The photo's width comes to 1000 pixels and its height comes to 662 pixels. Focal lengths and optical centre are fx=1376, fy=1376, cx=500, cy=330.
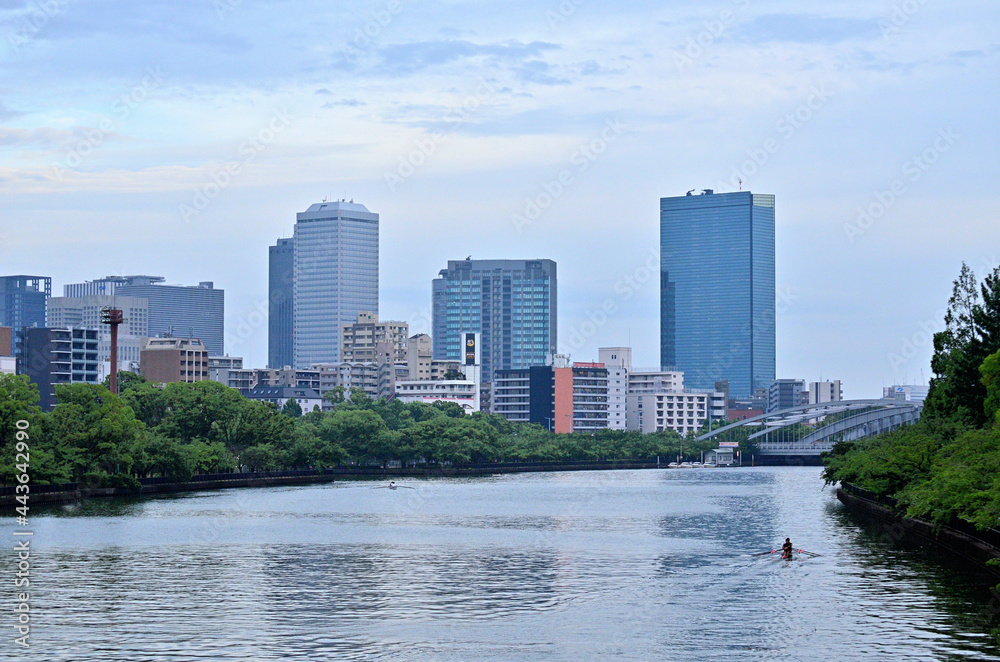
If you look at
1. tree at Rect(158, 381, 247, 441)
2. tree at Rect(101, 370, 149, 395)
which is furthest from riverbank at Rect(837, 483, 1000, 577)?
tree at Rect(101, 370, 149, 395)

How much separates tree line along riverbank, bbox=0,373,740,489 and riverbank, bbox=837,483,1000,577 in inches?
2304

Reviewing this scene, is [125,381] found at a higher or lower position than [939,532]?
higher

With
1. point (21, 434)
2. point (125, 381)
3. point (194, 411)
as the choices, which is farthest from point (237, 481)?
point (21, 434)

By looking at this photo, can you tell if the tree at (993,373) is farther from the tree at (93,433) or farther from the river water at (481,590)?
the tree at (93,433)

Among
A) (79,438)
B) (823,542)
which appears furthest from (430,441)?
(823,542)

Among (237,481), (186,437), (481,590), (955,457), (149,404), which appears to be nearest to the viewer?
(481,590)

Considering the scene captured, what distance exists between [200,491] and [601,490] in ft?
136

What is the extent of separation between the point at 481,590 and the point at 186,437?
3692 inches

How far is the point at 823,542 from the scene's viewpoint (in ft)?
253

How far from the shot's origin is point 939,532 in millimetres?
70312

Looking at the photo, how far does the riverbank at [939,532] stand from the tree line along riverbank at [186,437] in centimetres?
5851

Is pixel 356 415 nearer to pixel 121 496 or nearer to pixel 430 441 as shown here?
pixel 430 441

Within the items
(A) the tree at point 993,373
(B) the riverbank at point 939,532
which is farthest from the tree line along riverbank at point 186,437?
(A) the tree at point 993,373

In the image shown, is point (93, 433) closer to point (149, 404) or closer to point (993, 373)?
point (149, 404)
